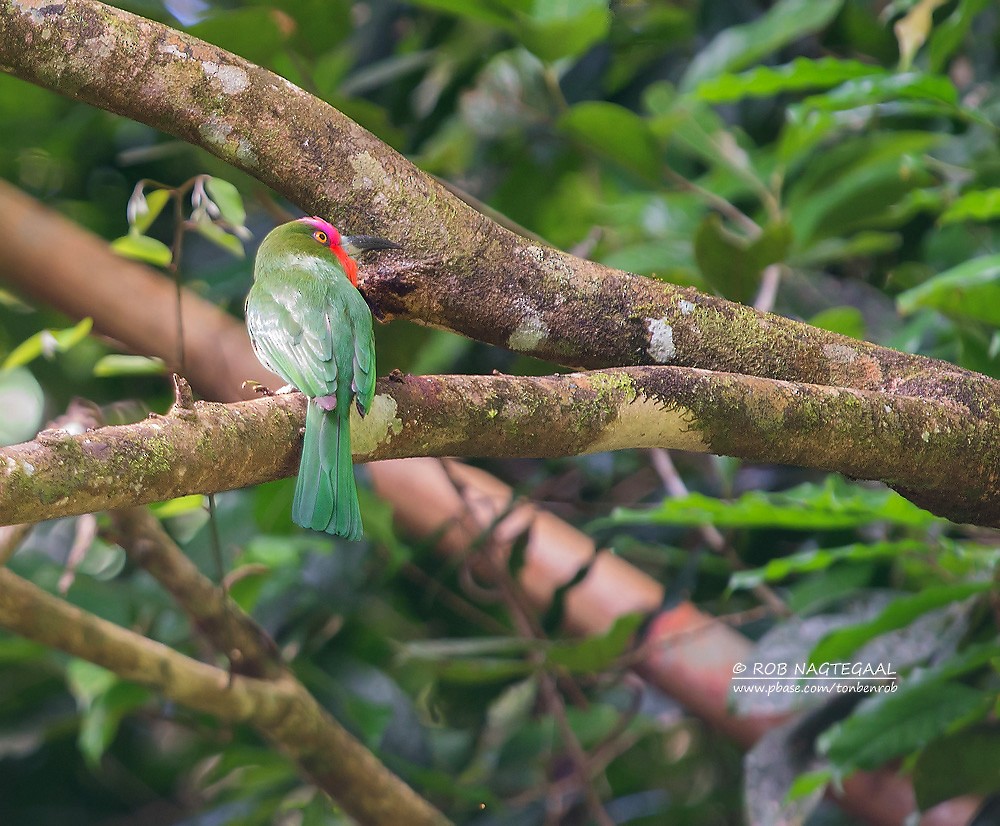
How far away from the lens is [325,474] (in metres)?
1.20

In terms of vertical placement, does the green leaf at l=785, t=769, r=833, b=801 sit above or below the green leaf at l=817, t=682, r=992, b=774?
below

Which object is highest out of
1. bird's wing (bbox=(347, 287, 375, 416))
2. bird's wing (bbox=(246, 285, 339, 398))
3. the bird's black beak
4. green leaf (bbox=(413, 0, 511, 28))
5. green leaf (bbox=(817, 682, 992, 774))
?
the bird's black beak

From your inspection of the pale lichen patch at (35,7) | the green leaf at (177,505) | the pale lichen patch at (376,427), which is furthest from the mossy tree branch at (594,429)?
the green leaf at (177,505)

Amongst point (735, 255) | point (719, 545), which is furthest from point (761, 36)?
point (719, 545)

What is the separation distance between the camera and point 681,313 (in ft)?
4.70

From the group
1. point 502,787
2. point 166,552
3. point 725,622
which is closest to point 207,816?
point 502,787

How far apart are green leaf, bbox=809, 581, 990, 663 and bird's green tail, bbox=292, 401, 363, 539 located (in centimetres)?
96

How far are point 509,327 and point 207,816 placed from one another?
1902 millimetres

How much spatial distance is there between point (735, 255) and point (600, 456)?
0.76 m

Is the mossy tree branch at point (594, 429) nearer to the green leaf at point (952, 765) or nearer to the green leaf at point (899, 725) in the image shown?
the green leaf at point (899, 725)

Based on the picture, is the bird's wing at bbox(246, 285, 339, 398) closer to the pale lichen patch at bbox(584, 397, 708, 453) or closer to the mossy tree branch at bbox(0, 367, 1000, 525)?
the mossy tree branch at bbox(0, 367, 1000, 525)

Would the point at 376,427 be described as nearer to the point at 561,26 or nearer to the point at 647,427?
the point at 647,427

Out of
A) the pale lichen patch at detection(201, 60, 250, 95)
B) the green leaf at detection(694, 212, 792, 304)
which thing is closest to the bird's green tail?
the pale lichen patch at detection(201, 60, 250, 95)

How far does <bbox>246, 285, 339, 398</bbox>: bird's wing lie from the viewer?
4.47 ft
